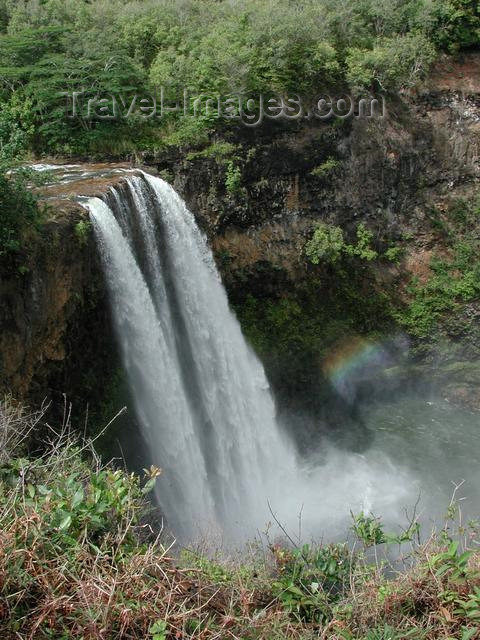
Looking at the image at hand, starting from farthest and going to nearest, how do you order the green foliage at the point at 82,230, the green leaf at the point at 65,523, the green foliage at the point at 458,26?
1. the green foliage at the point at 458,26
2. the green foliage at the point at 82,230
3. the green leaf at the point at 65,523

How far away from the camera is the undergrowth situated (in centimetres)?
388

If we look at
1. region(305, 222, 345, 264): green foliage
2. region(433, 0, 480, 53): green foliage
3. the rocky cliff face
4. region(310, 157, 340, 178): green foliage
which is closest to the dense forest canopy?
region(433, 0, 480, 53): green foliage

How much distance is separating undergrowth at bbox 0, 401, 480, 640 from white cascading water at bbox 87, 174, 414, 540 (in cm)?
689

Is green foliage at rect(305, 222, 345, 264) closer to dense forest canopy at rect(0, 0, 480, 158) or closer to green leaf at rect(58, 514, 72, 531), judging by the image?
dense forest canopy at rect(0, 0, 480, 158)

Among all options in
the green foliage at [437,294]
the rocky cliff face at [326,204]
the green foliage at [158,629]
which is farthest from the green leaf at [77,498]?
the green foliage at [437,294]

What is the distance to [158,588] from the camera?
421 cm

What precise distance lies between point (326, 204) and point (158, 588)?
15.0 meters

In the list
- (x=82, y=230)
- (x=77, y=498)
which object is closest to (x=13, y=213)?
(x=82, y=230)

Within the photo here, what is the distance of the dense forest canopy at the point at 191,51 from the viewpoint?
15727 mm

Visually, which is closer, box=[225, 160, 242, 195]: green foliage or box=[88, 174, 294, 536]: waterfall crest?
box=[88, 174, 294, 536]: waterfall crest

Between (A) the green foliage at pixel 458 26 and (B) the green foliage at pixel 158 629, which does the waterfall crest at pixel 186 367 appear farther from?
(A) the green foliage at pixel 458 26

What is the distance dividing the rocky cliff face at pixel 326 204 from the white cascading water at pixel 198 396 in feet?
6.00

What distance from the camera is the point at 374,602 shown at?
4.61 m

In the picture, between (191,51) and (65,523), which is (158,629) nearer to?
(65,523)
